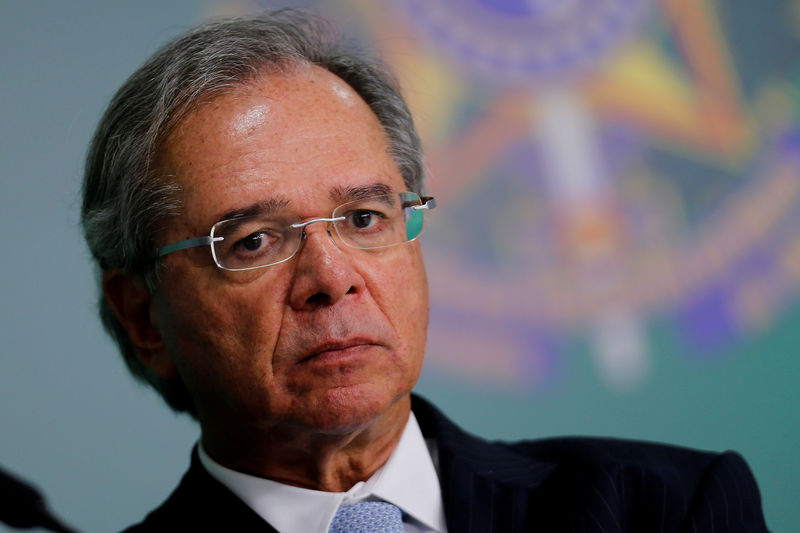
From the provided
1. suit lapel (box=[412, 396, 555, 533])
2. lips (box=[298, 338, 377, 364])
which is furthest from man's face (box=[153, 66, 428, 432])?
suit lapel (box=[412, 396, 555, 533])

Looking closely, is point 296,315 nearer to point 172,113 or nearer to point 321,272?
point 321,272

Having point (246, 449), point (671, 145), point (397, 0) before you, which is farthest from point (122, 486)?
point (671, 145)

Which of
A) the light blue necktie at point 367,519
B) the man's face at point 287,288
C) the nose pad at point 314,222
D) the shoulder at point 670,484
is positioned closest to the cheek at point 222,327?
the man's face at point 287,288

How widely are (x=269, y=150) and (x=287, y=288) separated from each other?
10.6 inches

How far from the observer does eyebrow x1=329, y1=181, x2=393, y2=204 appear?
1.94m

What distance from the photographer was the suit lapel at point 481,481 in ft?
6.58

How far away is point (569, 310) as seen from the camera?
3580mm

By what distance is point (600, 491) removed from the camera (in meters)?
2.04

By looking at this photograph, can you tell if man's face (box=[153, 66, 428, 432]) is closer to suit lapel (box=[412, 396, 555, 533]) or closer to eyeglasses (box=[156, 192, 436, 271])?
eyeglasses (box=[156, 192, 436, 271])

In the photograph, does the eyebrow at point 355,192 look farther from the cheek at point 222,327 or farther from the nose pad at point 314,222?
the cheek at point 222,327

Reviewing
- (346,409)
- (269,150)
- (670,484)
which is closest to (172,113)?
(269,150)

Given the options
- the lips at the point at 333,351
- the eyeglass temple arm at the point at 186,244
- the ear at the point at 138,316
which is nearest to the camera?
the lips at the point at 333,351

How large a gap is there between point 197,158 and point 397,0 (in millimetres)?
1773

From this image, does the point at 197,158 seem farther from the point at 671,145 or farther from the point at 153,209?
the point at 671,145
